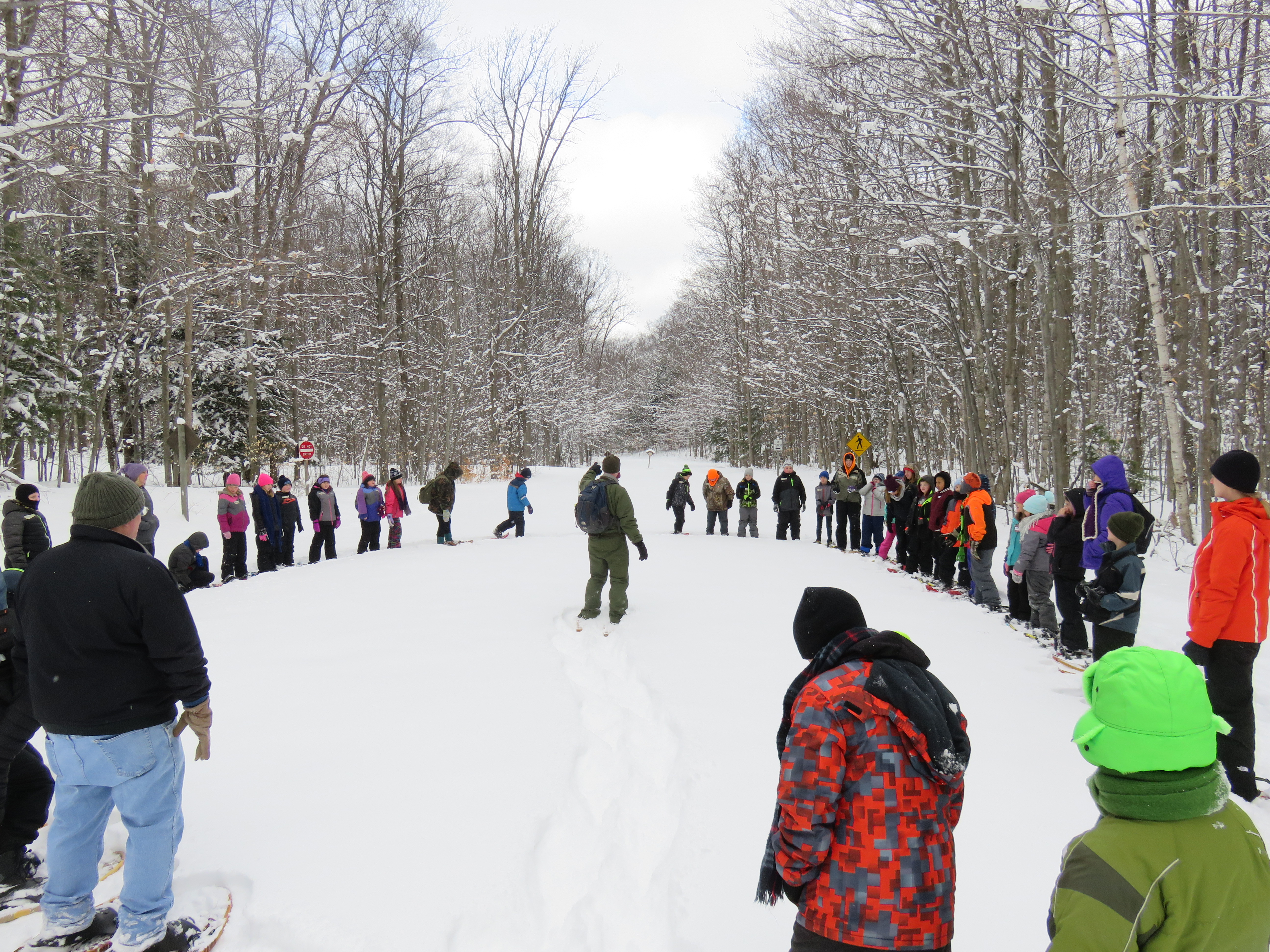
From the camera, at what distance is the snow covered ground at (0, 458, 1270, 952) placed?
3.11 metres

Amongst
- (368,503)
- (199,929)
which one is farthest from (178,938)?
(368,503)

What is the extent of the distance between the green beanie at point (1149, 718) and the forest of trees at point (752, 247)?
598 cm

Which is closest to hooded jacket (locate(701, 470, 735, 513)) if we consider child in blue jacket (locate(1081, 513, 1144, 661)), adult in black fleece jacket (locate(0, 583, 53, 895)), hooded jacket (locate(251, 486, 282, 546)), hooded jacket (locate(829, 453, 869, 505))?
hooded jacket (locate(829, 453, 869, 505))

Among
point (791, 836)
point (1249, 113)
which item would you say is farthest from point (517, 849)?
point (1249, 113)

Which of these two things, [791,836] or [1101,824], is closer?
[1101,824]

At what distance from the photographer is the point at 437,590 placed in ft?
30.6

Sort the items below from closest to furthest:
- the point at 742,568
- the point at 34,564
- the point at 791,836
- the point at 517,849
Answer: the point at 791,836 → the point at 34,564 → the point at 517,849 → the point at 742,568

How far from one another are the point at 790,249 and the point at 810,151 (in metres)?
3.11

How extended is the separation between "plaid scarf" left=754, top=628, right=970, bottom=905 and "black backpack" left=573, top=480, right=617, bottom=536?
5426mm

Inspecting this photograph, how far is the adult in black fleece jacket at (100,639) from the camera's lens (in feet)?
8.75

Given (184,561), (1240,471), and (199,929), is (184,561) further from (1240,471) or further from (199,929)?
(1240,471)

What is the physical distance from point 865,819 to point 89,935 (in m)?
3.15

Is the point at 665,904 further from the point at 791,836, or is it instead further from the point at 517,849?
the point at 791,836

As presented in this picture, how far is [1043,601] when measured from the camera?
25.0 feet
